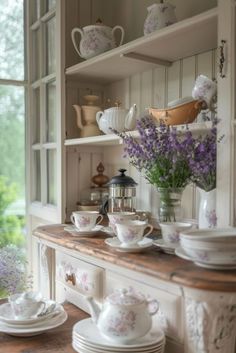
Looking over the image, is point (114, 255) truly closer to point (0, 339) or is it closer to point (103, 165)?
point (0, 339)

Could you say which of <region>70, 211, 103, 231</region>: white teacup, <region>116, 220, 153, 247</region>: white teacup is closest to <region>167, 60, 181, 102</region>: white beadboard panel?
<region>70, 211, 103, 231</region>: white teacup

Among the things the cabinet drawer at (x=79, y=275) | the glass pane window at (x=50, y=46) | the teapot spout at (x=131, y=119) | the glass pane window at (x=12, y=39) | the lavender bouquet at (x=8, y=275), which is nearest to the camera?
the cabinet drawer at (x=79, y=275)

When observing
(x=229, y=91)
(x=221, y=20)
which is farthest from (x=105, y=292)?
(x=221, y=20)

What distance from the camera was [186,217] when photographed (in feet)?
6.10

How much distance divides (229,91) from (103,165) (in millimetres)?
1174

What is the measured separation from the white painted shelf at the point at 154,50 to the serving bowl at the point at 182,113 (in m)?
0.26

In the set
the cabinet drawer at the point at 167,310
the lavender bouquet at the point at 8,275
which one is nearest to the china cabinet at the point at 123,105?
the cabinet drawer at the point at 167,310

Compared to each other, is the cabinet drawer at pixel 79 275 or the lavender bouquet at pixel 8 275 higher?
the cabinet drawer at pixel 79 275

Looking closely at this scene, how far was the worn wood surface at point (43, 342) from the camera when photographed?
1.29 metres

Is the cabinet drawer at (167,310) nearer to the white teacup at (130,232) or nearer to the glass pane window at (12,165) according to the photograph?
the white teacup at (130,232)

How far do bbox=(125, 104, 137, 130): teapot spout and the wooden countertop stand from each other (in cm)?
46

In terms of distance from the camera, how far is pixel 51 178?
2.44 metres

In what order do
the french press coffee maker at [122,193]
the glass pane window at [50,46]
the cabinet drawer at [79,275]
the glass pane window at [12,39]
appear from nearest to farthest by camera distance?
the cabinet drawer at [79,275] → the french press coffee maker at [122,193] → the glass pane window at [50,46] → the glass pane window at [12,39]

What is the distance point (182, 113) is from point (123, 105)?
754mm
